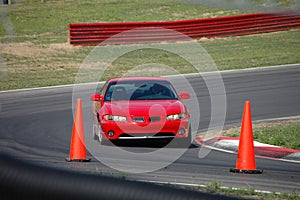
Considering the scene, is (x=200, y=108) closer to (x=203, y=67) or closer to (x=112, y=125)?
(x=112, y=125)

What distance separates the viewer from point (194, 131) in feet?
50.3

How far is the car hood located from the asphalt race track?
22.2 inches

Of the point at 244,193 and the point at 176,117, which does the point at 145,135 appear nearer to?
the point at 176,117

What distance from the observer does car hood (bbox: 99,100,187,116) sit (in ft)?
43.8

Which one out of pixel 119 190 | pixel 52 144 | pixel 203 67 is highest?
pixel 203 67

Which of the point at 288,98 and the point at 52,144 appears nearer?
the point at 52,144

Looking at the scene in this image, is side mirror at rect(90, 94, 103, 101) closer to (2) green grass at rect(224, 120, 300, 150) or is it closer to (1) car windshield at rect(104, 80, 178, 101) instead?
(1) car windshield at rect(104, 80, 178, 101)

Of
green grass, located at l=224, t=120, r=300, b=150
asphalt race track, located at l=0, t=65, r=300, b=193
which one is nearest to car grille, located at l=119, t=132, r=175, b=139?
asphalt race track, located at l=0, t=65, r=300, b=193

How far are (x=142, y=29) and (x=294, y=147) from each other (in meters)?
20.3

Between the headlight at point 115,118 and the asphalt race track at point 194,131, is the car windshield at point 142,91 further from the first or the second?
the asphalt race track at point 194,131

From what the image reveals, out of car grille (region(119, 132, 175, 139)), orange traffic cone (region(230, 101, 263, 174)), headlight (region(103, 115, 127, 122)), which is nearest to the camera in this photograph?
orange traffic cone (region(230, 101, 263, 174))

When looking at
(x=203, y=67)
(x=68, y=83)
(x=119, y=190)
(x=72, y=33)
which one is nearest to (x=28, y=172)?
(x=119, y=190)

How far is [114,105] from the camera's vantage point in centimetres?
1373

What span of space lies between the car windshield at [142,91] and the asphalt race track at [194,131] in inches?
35.6
